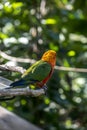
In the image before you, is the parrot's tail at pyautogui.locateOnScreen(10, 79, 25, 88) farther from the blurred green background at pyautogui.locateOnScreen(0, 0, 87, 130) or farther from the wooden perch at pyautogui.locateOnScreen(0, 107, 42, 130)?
the blurred green background at pyautogui.locateOnScreen(0, 0, 87, 130)

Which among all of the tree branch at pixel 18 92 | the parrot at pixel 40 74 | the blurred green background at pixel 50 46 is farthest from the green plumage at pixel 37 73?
the blurred green background at pixel 50 46

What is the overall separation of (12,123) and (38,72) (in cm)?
20

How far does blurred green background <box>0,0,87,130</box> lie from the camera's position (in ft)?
8.63

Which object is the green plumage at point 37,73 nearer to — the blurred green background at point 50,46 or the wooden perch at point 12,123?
the wooden perch at point 12,123

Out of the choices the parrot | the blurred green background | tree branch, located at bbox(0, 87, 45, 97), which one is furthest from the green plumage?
the blurred green background

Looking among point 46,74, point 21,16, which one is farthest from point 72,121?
point 46,74

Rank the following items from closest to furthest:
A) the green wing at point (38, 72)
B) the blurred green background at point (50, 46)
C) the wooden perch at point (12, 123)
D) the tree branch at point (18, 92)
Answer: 1. the tree branch at point (18, 92)
2. the wooden perch at point (12, 123)
3. the green wing at point (38, 72)
4. the blurred green background at point (50, 46)

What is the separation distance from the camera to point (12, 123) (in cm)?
124

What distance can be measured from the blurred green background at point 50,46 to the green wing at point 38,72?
3.62 ft

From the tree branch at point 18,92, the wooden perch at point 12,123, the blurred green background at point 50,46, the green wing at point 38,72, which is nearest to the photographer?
the tree branch at point 18,92

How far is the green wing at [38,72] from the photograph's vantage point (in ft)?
4.28

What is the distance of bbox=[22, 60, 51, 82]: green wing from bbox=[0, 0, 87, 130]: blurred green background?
43.4 inches

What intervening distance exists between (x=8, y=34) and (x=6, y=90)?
1.59 meters

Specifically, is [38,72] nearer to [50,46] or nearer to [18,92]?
[18,92]
